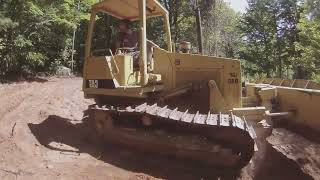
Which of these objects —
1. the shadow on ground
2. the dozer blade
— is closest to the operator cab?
the dozer blade

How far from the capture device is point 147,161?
7312 mm

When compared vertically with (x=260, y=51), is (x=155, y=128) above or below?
below

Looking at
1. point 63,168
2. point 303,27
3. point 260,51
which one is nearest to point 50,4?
point 63,168

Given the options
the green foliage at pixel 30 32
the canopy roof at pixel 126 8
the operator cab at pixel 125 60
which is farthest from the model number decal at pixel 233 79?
the green foliage at pixel 30 32

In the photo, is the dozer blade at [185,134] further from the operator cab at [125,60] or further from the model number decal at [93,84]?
the model number decal at [93,84]

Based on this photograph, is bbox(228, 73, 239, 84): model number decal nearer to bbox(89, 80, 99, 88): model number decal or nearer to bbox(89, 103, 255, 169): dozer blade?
bbox(89, 103, 255, 169): dozer blade

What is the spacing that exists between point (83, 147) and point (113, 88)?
1.31 meters

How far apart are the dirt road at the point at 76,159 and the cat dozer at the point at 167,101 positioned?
227 millimetres

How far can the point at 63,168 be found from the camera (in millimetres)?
6703

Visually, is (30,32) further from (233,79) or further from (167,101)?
(233,79)

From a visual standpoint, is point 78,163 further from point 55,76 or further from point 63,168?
point 55,76

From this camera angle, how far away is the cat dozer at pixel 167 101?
6.67m

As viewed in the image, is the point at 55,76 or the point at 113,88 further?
the point at 55,76

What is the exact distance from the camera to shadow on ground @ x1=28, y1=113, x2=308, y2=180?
6742mm
